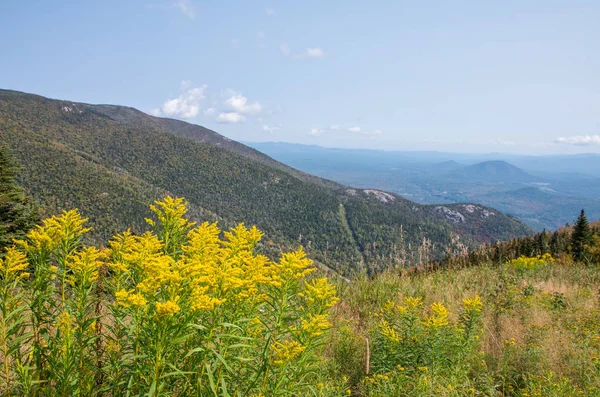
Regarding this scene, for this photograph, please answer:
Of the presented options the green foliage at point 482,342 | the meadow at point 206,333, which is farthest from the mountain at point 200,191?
the meadow at point 206,333

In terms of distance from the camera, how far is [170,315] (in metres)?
1.50

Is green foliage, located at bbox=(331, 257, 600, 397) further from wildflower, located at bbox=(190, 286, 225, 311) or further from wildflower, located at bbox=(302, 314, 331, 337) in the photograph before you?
wildflower, located at bbox=(190, 286, 225, 311)

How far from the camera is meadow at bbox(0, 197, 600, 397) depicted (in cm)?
167

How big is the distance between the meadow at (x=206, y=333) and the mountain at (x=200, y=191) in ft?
272

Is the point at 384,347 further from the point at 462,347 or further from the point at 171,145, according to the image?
the point at 171,145

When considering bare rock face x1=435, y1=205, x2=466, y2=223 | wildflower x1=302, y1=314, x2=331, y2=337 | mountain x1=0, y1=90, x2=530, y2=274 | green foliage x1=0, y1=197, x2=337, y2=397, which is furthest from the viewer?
bare rock face x1=435, y1=205, x2=466, y2=223

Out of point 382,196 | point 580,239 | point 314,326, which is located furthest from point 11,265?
point 382,196

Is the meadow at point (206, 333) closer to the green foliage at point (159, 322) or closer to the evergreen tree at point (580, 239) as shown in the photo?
the green foliage at point (159, 322)

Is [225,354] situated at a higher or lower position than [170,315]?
lower

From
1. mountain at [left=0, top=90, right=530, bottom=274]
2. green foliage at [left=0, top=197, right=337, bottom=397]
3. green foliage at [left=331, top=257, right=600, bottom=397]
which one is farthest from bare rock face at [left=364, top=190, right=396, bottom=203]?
green foliage at [left=0, top=197, right=337, bottom=397]

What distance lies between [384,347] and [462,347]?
0.82 meters

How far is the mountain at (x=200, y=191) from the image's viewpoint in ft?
290

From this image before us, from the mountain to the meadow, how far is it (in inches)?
3260

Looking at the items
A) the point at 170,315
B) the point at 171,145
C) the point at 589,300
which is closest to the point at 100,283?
the point at 170,315
